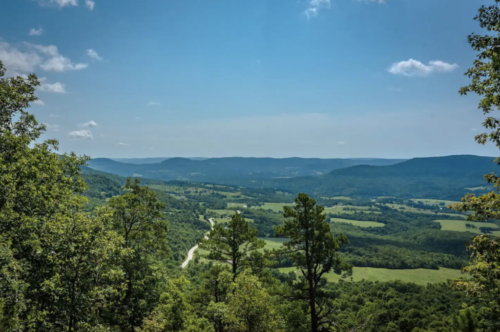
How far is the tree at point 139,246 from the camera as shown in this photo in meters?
22.3

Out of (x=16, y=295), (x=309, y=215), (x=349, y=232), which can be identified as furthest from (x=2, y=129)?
(x=349, y=232)

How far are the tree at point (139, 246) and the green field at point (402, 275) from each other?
8377 centimetres

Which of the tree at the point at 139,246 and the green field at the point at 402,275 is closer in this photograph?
the tree at the point at 139,246

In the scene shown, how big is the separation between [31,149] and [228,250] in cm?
1829

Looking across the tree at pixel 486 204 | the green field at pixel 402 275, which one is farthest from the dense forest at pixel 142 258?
the green field at pixel 402 275

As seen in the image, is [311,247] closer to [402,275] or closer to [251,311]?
[251,311]

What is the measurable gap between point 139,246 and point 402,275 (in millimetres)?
113647

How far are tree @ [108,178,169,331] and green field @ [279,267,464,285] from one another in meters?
83.8

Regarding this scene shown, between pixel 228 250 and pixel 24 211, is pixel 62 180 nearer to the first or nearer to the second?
pixel 24 211

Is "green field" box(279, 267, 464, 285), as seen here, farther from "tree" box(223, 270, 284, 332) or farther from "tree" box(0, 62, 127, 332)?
"tree" box(0, 62, 127, 332)

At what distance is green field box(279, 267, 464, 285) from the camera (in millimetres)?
101481

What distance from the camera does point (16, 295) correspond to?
11.0 meters

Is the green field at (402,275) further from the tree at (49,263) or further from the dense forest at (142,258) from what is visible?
the tree at (49,263)

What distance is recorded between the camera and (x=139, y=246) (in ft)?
82.1
